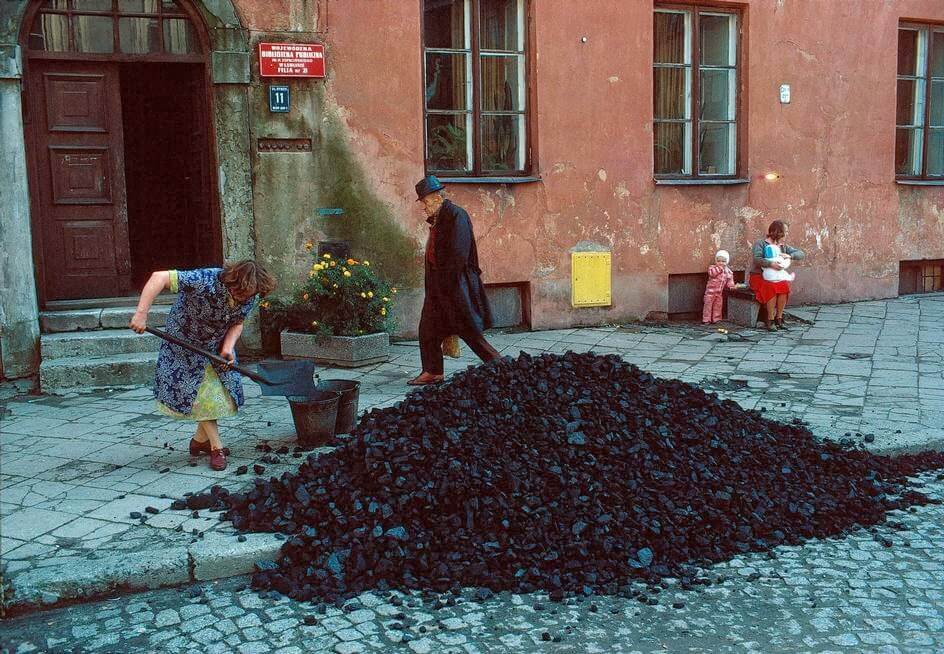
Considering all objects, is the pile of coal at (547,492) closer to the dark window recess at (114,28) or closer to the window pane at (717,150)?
the dark window recess at (114,28)

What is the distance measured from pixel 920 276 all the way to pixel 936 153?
1673mm

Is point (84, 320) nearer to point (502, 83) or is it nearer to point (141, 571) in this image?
point (141, 571)

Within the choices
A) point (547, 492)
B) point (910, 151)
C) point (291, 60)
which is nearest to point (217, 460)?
point (547, 492)

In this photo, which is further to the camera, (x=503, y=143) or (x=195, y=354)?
(x=503, y=143)

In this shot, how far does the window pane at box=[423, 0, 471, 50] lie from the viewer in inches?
386

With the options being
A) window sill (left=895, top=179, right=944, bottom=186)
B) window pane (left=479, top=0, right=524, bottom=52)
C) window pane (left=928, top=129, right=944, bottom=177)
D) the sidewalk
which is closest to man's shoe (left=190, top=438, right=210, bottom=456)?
the sidewalk

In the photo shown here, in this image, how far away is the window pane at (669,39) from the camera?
1091 centimetres

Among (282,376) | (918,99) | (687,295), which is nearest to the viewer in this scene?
(282,376)

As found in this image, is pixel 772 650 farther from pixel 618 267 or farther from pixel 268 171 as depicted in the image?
pixel 618 267

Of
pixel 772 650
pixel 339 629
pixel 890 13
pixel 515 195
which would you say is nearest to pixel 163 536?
pixel 339 629

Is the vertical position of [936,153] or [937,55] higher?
[937,55]

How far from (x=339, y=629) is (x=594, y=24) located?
812cm

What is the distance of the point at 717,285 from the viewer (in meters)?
10.8

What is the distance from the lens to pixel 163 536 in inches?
175
